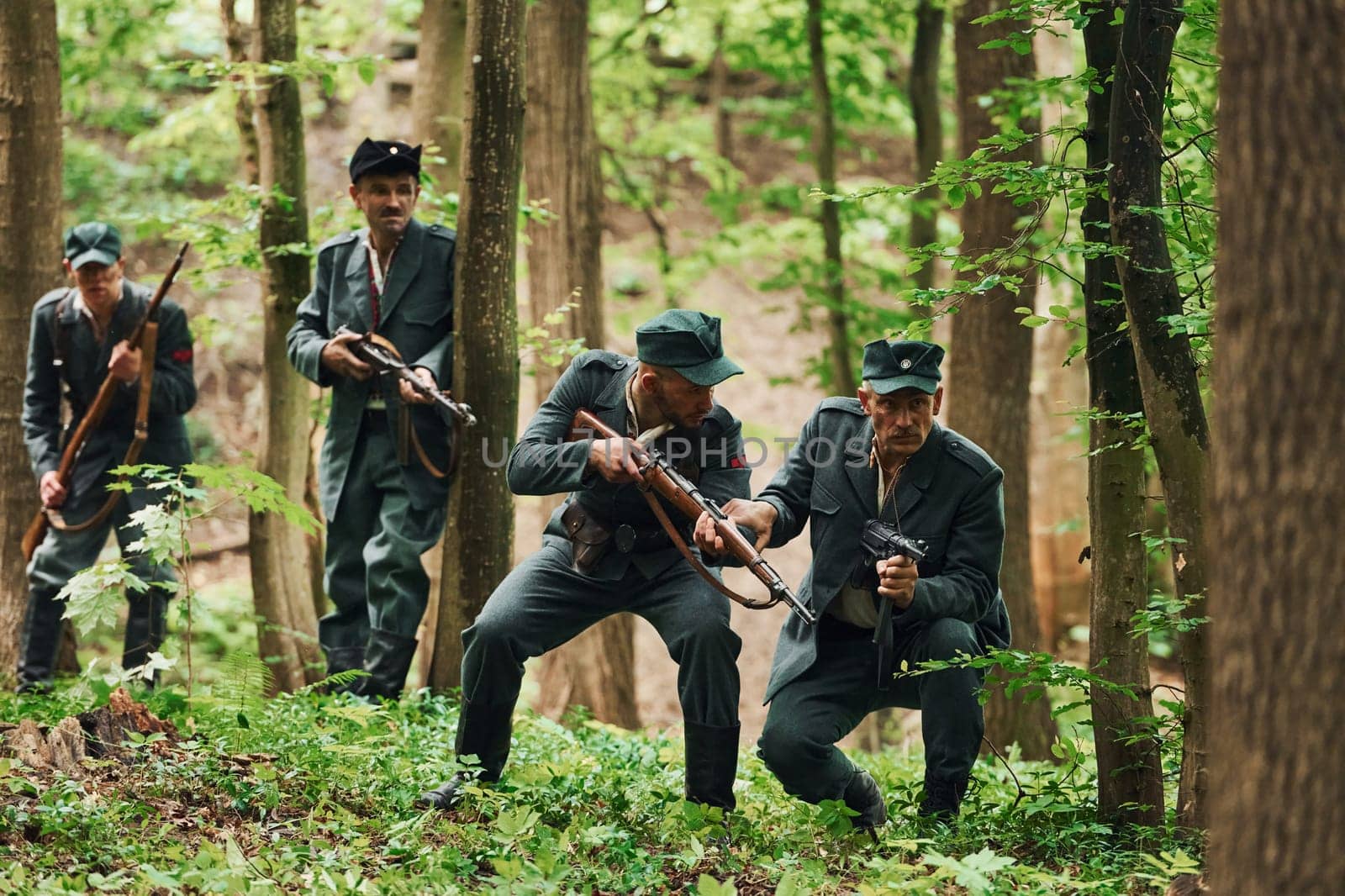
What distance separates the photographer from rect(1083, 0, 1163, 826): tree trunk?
200 inches

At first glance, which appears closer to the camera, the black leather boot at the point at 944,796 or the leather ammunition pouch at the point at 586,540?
the black leather boot at the point at 944,796

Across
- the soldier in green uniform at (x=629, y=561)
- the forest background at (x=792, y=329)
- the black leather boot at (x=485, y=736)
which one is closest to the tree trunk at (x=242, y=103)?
the forest background at (x=792, y=329)

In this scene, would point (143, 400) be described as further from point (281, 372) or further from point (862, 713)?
point (862, 713)

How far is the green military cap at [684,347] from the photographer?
16.9 ft

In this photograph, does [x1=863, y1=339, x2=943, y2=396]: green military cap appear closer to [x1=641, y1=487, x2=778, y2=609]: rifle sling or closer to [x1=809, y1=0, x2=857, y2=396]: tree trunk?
[x1=641, y1=487, x2=778, y2=609]: rifle sling

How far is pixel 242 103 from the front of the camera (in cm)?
941

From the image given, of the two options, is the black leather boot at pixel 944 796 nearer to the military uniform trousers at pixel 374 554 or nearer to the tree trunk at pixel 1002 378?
the military uniform trousers at pixel 374 554

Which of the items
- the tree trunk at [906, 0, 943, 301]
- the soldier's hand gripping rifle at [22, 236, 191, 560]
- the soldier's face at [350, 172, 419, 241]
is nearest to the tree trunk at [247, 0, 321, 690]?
the soldier's hand gripping rifle at [22, 236, 191, 560]

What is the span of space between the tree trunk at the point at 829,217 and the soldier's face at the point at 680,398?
8.21 m

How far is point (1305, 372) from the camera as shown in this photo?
3.07m

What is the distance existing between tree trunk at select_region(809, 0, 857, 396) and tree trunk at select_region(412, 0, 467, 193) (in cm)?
447

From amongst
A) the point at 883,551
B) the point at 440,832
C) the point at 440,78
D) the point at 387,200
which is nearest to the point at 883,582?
the point at 883,551

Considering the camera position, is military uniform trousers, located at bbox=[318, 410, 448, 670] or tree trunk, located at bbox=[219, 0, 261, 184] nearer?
military uniform trousers, located at bbox=[318, 410, 448, 670]

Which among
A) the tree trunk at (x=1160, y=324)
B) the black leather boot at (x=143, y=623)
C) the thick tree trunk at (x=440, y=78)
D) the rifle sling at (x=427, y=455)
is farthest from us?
the thick tree trunk at (x=440, y=78)
